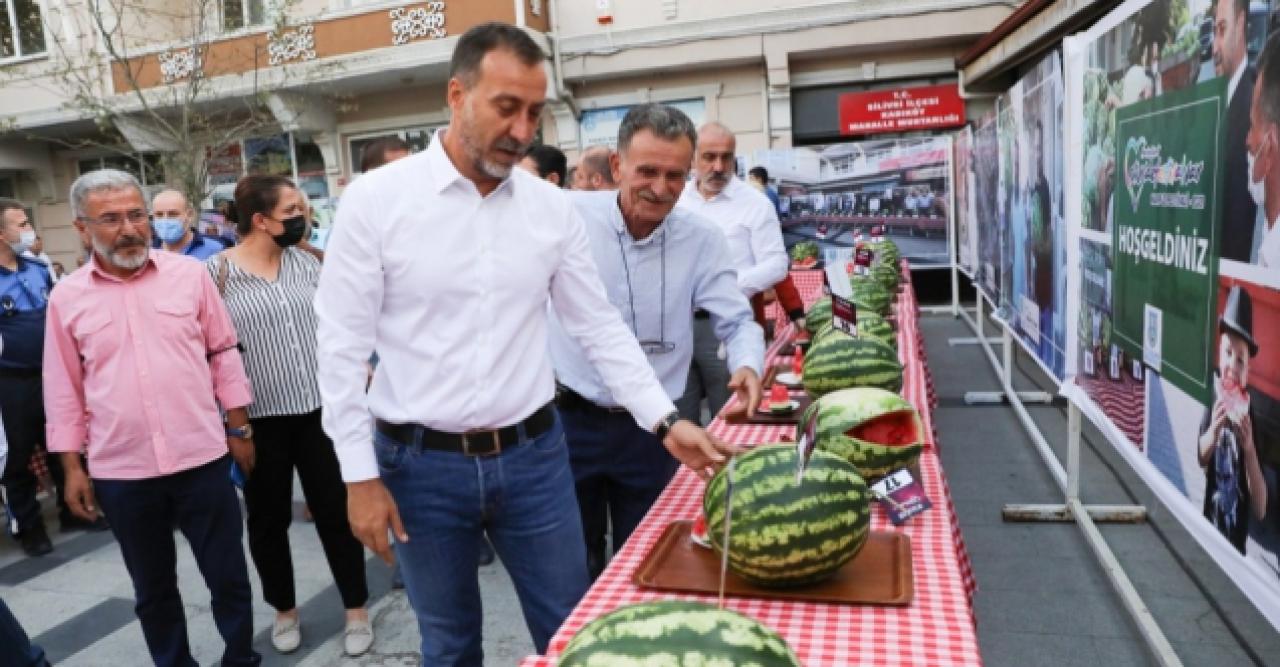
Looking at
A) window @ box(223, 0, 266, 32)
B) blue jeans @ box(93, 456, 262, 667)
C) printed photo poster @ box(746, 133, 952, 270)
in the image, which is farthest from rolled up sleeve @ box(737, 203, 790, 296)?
window @ box(223, 0, 266, 32)

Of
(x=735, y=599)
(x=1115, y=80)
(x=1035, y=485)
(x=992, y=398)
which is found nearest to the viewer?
(x=735, y=599)

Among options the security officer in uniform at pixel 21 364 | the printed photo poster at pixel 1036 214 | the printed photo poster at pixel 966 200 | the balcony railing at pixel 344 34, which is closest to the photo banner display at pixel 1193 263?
the printed photo poster at pixel 1036 214

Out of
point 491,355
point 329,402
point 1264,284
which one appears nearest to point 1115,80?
point 1264,284

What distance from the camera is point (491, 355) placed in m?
1.99

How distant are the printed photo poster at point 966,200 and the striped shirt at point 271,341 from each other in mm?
5845

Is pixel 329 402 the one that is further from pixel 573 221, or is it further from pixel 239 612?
pixel 239 612

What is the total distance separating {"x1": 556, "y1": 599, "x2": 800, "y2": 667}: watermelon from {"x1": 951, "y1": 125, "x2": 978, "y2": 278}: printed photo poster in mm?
6898

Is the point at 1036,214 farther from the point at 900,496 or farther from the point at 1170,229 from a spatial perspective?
the point at 900,496

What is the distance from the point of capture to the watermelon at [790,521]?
1509 millimetres

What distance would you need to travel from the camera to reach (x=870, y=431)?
6.93 ft

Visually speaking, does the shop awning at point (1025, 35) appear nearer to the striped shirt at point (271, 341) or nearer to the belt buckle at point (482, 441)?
the striped shirt at point (271, 341)

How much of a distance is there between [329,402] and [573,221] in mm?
753

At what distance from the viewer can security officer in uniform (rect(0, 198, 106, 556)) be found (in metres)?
4.72

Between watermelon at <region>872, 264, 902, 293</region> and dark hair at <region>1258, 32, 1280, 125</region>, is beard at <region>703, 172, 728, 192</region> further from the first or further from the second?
dark hair at <region>1258, 32, 1280, 125</region>
